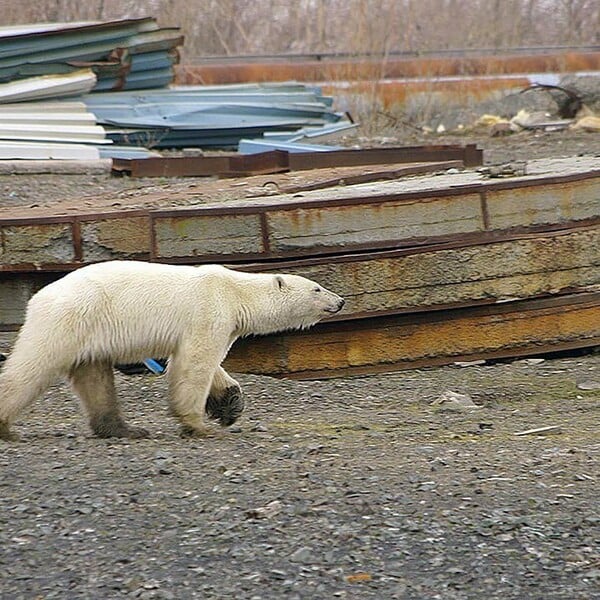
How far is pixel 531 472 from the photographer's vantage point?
4.83 metres

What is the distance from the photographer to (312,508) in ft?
14.1

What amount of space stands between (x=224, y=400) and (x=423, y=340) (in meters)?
Answer: 1.91

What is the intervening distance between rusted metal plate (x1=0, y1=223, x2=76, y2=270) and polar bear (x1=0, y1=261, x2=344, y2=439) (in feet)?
5.28

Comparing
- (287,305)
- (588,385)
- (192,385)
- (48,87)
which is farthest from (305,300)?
(48,87)

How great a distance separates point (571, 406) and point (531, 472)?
1.87 m

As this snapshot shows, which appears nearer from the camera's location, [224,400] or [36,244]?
[224,400]

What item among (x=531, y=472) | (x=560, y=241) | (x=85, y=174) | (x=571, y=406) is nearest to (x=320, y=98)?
(x=85, y=174)

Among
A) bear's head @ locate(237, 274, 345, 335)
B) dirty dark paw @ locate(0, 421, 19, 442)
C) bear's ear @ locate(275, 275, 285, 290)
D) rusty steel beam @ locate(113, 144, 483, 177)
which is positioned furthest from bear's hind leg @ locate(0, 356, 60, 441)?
rusty steel beam @ locate(113, 144, 483, 177)

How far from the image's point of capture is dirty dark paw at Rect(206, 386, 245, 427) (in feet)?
19.9

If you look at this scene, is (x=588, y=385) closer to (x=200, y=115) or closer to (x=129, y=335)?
(x=129, y=335)

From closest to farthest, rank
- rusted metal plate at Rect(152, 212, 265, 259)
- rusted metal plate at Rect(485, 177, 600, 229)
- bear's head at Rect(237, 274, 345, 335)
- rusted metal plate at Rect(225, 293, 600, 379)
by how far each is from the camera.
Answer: bear's head at Rect(237, 274, 345, 335)
rusted metal plate at Rect(152, 212, 265, 259)
rusted metal plate at Rect(225, 293, 600, 379)
rusted metal plate at Rect(485, 177, 600, 229)

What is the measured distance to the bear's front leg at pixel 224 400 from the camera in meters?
6.06

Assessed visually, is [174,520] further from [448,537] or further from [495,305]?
[495,305]

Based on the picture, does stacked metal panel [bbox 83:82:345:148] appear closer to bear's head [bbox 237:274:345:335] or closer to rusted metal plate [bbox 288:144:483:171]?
rusted metal plate [bbox 288:144:483:171]
